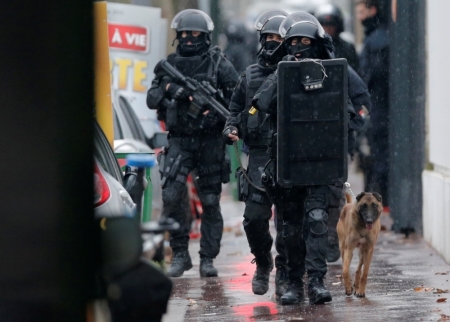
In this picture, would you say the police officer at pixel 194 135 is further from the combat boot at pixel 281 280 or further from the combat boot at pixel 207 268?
the combat boot at pixel 281 280

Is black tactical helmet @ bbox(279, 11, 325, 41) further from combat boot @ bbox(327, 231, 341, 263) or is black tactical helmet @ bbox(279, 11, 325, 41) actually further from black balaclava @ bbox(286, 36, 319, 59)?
combat boot @ bbox(327, 231, 341, 263)

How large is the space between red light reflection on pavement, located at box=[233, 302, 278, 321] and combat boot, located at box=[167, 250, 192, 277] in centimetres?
187

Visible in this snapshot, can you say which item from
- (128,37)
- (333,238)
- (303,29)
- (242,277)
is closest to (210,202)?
(242,277)

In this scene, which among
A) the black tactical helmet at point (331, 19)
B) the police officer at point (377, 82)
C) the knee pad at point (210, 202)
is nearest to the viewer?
the knee pad at point (210, 202)

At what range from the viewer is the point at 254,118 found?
858 centimetres

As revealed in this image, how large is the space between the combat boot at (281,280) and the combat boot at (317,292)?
1.62 ft

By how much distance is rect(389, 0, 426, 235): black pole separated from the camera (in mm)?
12188

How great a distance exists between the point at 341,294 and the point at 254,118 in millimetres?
1494

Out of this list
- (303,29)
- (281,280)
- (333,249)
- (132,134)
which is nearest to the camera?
(303,29)

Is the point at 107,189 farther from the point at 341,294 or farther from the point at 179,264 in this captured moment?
the point at 179,264

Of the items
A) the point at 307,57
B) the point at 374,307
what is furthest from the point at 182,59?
the point at 374,307

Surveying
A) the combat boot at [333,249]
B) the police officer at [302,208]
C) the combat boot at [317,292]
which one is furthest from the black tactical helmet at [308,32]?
the combat boot at [333,249]

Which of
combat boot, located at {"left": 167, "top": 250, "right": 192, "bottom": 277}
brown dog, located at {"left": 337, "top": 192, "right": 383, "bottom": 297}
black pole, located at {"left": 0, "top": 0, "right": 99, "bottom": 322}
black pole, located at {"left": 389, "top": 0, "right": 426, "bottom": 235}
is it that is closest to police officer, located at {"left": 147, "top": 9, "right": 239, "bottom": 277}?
combat boot, located at {"left": 167, "top": 250, "right": 192, "bottom": 277}

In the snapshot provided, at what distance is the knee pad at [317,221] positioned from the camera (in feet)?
25.4
